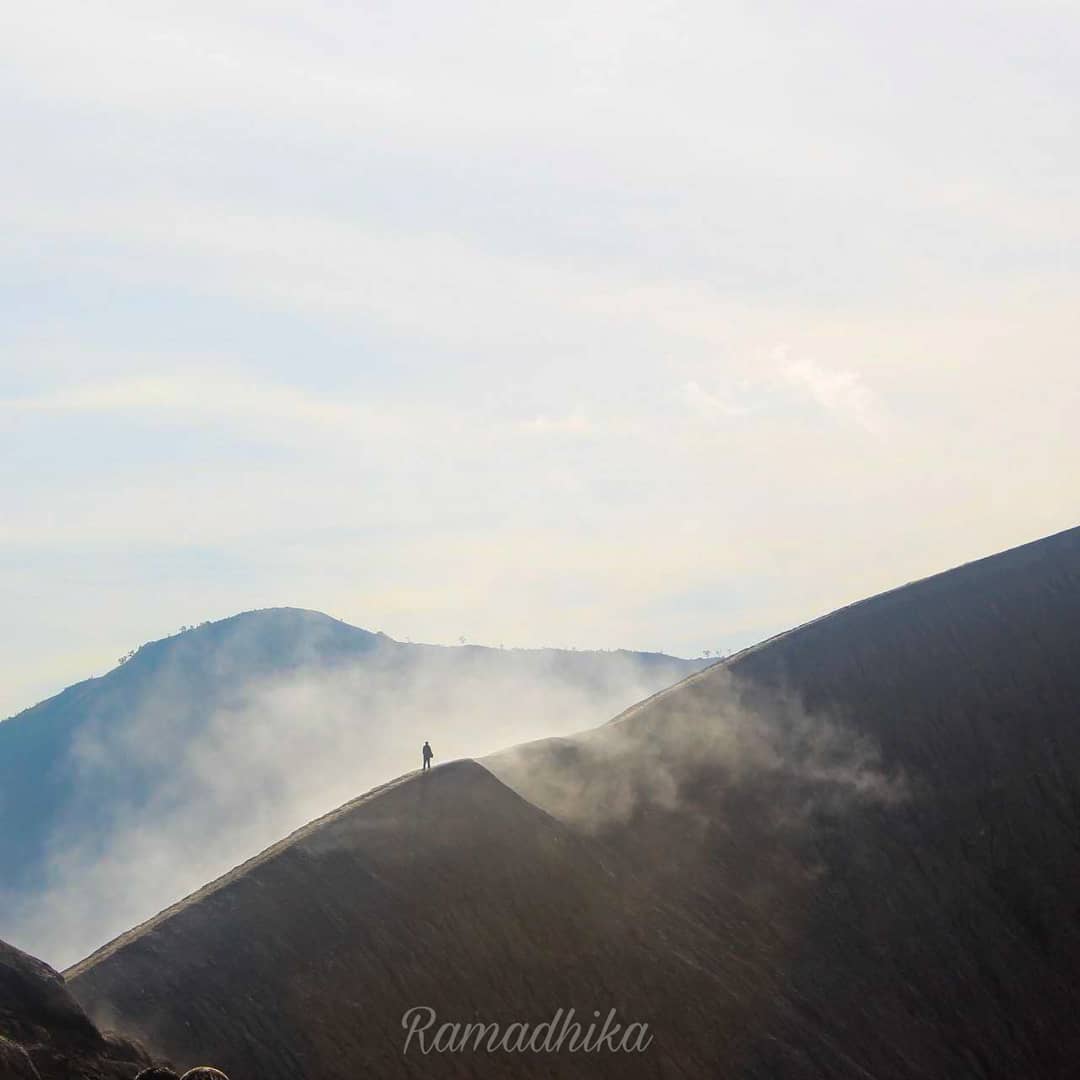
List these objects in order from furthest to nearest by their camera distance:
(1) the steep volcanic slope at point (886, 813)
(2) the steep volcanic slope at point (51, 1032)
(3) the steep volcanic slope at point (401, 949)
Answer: (1) the steep volcanic slope at point (886, 813) → (3) the steep volcanic slope at point (401, 949) → (2) the steep volcanic slope at point (51, 1032)

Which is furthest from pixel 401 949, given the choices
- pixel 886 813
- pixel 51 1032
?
pixel 886 813

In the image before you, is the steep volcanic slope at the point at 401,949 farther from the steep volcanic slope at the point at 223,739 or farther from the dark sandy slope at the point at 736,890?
the steep volcanic slope at the point at 223,739

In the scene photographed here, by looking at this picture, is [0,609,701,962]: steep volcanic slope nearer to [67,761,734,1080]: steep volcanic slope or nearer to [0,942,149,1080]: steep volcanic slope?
[67,761,734,1080]: steep volcanic slope

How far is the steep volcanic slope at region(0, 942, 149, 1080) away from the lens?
104ft

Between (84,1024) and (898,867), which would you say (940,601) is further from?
(84,1024)

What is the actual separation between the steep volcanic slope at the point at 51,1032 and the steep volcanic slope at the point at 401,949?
3.31 m

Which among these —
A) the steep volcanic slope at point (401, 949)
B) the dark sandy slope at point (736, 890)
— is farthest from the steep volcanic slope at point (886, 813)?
the steep volcanic slope at point (401, 949)

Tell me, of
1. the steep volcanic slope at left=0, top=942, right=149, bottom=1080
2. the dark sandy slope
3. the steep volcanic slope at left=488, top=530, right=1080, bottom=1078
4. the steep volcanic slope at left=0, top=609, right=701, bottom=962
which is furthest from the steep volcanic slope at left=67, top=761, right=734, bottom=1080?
the steep volcanic slope at left=0, top=609, right=701, bottom=962

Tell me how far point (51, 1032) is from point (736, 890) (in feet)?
87.9

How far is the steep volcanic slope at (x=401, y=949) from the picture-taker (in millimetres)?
39469

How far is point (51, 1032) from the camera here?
3312 cm

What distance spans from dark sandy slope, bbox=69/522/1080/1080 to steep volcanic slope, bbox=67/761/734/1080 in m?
0.09

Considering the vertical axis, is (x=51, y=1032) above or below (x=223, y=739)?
below

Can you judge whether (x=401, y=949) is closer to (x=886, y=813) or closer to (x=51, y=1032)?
(x=51, y=1032)
